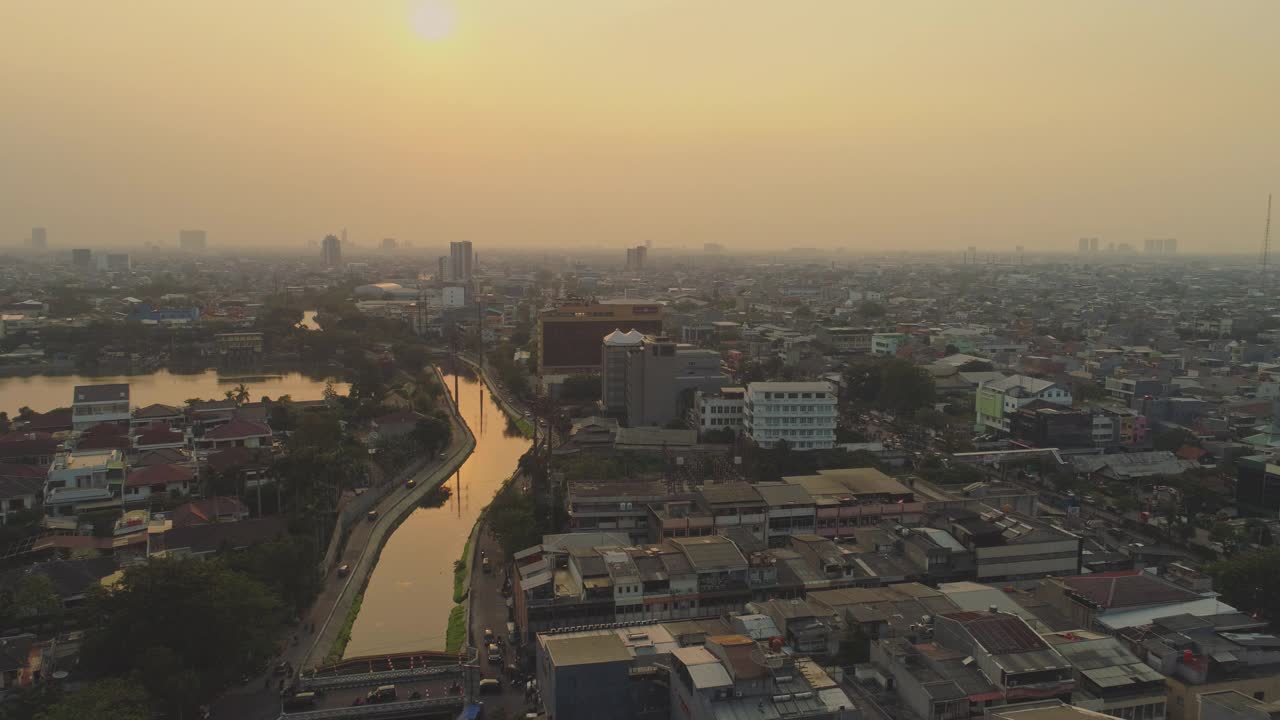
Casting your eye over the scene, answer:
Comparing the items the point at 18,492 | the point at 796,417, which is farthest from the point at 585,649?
the point at 18,492

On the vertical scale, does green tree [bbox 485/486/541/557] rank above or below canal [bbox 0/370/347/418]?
above

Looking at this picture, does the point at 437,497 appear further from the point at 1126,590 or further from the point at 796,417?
the point at 1126,590

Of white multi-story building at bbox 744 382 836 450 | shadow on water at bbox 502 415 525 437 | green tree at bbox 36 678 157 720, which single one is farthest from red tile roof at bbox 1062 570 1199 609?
shadow on water at bbox 502 415 525 437

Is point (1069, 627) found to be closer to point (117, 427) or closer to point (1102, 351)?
point (117, 427)

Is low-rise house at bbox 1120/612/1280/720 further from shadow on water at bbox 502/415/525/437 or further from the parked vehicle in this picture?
shadow on water at bbox 502/415/525/437

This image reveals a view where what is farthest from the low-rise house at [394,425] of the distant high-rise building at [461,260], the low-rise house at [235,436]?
the distant high-rise building at [461,260]
